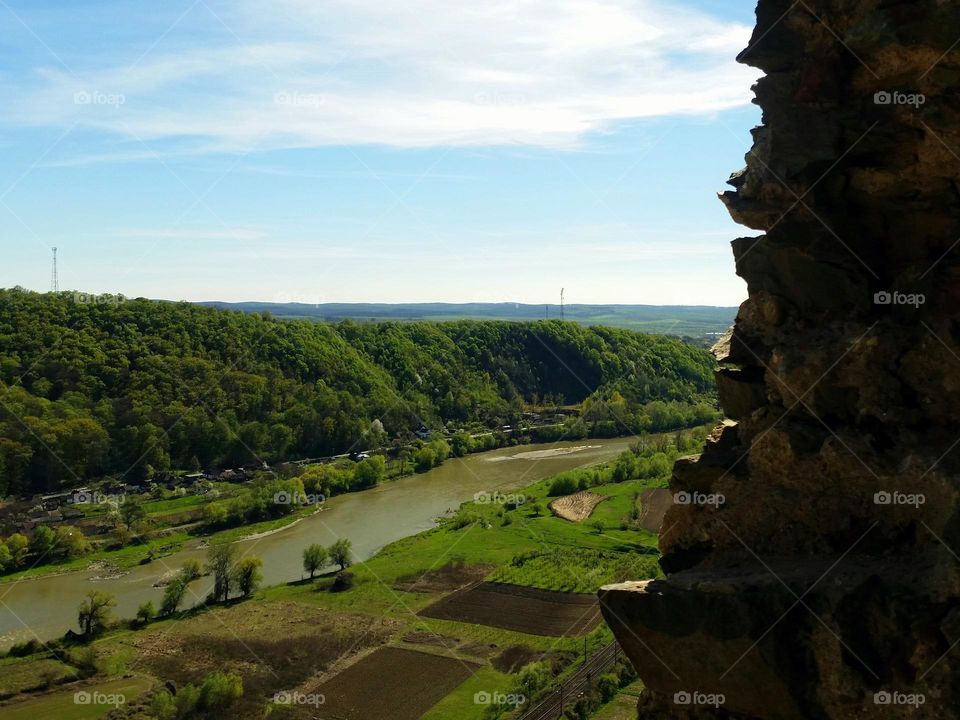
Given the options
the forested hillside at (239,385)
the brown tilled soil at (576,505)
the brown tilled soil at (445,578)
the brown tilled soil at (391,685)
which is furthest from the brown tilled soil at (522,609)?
the forested hillside at (239,385)

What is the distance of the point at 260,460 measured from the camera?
58.4m

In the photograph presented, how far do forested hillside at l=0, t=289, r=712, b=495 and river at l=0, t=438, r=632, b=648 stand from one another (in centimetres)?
946

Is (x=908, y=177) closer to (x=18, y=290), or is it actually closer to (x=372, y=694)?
(x=372, y=694)

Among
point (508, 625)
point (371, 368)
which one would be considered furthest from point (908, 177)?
point (371, 368)

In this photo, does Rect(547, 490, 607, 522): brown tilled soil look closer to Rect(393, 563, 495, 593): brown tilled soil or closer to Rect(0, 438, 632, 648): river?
Rect(0, 438, 632, 648): river

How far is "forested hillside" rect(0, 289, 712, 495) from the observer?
2116 inches

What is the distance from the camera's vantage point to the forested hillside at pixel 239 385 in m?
53.8

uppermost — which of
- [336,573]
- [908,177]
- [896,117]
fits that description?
[896,117]

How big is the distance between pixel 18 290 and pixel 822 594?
71587 mm

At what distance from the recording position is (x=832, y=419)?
22.1 feet

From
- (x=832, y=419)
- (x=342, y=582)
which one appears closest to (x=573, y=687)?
(x=342, y=582)

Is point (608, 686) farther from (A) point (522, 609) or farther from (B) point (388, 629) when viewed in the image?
(B) point (388, 629)

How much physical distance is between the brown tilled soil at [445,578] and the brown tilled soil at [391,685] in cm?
629

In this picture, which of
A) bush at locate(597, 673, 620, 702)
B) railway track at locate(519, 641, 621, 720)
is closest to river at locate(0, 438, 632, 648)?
railway track at locate(519, 641, 621, 720)
